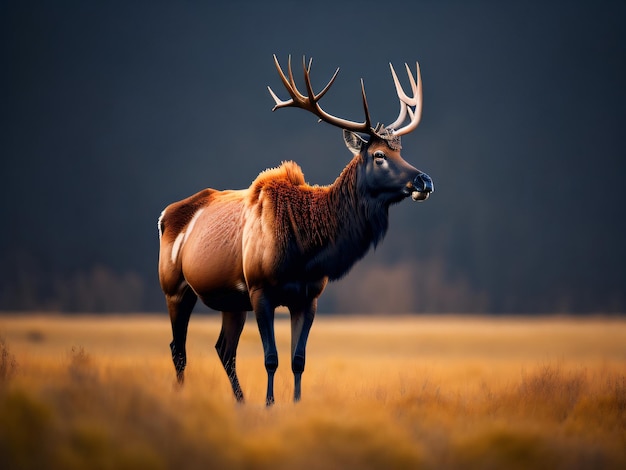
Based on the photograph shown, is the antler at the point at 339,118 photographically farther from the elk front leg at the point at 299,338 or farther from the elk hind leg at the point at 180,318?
the elk hind leg at the point at 180,318

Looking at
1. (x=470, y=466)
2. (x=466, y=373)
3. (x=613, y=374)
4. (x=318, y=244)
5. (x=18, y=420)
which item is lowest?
(x=466, y=373)

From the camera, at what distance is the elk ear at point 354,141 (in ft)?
33.7

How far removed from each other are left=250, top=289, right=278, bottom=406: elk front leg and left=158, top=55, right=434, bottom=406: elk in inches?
0.4

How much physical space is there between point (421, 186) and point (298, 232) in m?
1.50

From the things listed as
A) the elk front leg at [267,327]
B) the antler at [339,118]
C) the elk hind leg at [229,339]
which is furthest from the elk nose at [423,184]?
the elk hind leg at [229,339]

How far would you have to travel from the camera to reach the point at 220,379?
1093 cm

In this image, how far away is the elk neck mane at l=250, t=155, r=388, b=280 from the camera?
10.0 meters

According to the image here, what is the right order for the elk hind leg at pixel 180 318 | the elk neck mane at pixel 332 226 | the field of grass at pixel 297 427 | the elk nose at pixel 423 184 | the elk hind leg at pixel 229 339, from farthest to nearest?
the elk hind leg at pixel 180 318
the elk hind leg at pixel 229 339
the elk neck mane at pixel 332 226
the elk nose at pixel 423 184
the field of grass at pixel 297 427

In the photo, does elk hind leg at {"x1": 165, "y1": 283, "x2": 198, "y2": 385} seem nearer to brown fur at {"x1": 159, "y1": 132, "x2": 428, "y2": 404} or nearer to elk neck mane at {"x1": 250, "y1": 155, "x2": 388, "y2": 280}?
brown fur at {"x1": 159, "y1": 132, "x2": 428, "y2": 404}

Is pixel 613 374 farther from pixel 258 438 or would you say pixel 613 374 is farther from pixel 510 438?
pixel 258 438

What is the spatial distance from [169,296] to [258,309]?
242cm

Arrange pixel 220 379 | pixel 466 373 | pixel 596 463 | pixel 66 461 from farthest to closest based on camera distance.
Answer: pixel 466 373, pixel 220 379, pixel 596 463, pixel 66 461

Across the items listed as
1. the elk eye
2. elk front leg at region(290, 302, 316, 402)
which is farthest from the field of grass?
the elk eye

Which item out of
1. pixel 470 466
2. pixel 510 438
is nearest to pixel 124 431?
pixel 470 466
